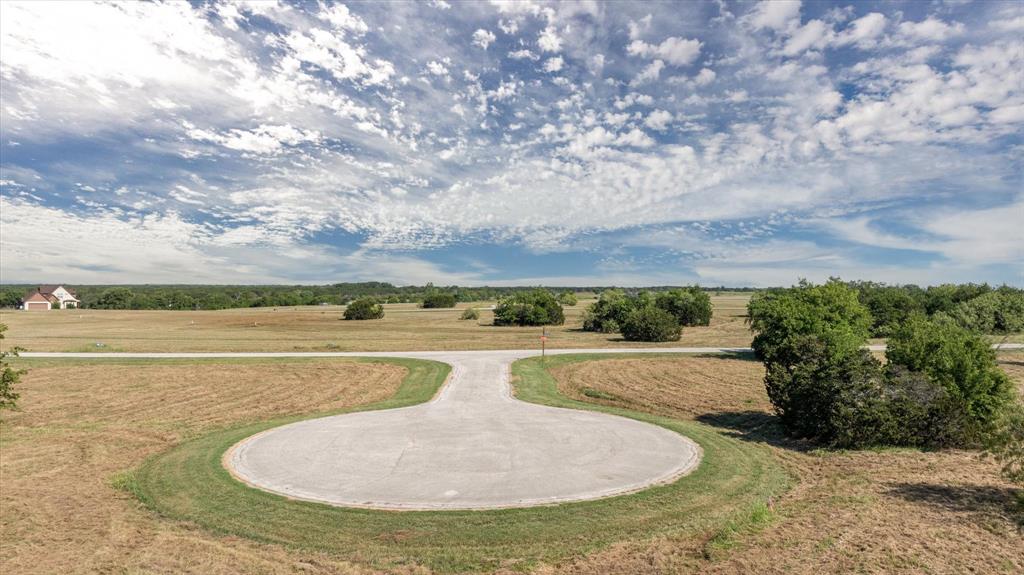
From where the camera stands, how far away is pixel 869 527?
967 cm

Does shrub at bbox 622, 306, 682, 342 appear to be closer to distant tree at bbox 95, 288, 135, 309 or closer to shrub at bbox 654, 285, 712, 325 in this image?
shrub at bbox 654, 285, 712, 325

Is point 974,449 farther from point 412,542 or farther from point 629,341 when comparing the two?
point 629,341

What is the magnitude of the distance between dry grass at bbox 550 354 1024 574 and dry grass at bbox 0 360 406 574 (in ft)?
18.9

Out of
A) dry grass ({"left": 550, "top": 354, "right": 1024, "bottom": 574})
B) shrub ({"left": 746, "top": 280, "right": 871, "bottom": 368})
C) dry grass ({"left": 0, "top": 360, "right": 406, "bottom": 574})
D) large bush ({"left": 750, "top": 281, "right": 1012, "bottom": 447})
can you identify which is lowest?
dry grass ({"left": 0, "top": 360, "right": 406, "bottom": 574})

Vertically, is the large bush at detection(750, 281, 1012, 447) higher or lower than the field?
higher

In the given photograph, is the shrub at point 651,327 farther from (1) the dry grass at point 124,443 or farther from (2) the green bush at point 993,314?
(1) the dry grass at point 124,443

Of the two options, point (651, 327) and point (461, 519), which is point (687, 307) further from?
point (461, 519)

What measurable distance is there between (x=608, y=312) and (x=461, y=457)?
2000 inches

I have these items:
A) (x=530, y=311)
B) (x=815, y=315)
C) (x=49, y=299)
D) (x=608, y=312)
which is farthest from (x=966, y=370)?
(x=49, y=299)

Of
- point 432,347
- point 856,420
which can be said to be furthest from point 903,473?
point 432,347

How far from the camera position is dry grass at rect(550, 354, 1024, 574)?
8414mm

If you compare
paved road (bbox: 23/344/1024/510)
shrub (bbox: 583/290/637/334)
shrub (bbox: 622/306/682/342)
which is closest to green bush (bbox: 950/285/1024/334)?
shrub (bbox: 622/306/682/342)

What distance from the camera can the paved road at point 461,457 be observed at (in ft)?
38.5

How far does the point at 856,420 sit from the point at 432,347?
1316 inches
